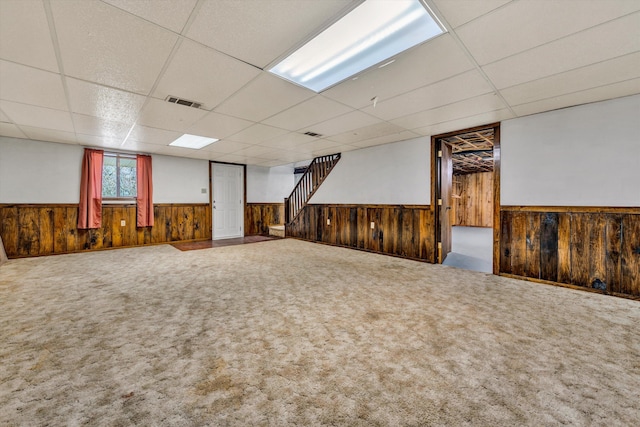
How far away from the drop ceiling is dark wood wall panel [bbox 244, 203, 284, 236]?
14.5ft

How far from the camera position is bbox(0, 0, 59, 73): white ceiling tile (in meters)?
1.60

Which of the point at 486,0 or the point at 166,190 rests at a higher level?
the point at 486,0

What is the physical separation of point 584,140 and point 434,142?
1.91 metres

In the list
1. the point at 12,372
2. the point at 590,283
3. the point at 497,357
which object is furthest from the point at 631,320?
the point at 12,372

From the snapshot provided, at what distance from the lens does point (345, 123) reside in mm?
3920

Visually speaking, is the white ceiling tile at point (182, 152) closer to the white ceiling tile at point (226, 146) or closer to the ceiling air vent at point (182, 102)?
the white ceiling tile at point (226, 146)

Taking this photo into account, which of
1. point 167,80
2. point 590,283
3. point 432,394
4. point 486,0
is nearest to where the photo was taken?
point 432,394

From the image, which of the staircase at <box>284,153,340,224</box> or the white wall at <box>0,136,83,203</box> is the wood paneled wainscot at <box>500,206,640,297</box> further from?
the white wall at <box>0,136,83,203</box>

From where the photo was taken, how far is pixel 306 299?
2.86 metres

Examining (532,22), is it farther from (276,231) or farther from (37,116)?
(276,231)

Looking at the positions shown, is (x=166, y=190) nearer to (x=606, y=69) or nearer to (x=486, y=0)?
(x=486, y=0)

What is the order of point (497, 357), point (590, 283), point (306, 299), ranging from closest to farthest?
point (497, 357) < point (306, 299) < point (590, 283)

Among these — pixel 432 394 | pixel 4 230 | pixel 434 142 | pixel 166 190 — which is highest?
pixel 434 142

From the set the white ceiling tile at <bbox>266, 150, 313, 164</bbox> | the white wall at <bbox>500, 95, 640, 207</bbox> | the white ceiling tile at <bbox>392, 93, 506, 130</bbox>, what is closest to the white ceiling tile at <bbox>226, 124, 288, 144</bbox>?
the white ceiling tile at <bbox>266, 150, 313, 164</bbox>
